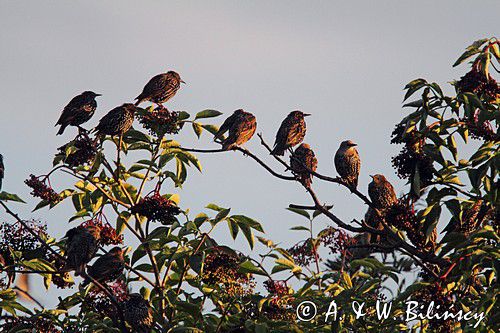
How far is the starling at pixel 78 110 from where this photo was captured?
8383mm

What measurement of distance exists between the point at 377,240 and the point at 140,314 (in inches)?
129

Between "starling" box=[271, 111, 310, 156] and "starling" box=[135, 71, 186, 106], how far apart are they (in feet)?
4.67

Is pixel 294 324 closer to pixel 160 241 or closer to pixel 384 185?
pixel 160 241

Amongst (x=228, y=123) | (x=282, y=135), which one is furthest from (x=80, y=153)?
(x=282, y=135)

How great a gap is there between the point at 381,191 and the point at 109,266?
2.88 m

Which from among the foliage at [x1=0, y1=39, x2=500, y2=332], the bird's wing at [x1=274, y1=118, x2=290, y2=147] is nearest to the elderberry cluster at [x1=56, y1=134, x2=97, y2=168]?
the foliage at [x1=0, y1=39, x2=500, y2=332]

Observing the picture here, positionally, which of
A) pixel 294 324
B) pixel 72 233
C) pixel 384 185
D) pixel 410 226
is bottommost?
pixel 294 324

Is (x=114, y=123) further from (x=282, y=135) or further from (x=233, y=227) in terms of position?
(x=282, y=135)

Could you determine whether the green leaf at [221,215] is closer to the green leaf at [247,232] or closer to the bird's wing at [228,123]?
the green leaf at [247,232]

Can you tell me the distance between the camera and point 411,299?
21.9 feet

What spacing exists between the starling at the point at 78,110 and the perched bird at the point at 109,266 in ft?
5.81

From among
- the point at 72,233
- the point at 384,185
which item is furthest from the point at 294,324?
the point at 384,185

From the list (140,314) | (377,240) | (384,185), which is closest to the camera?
(140,314)

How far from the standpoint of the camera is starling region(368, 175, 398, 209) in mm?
8484
